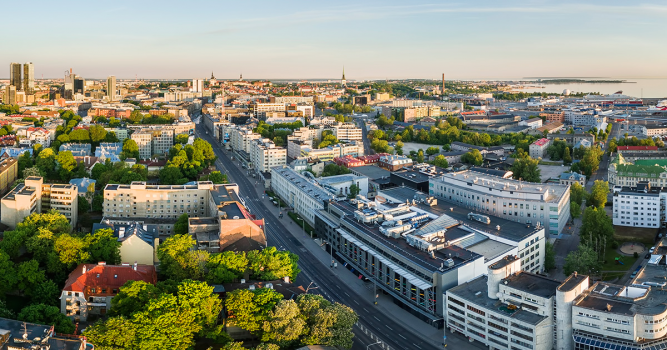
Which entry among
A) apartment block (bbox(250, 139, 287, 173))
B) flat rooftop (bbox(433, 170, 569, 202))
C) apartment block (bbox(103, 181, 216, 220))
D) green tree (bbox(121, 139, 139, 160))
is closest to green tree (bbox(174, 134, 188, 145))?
green tree (bbox(121, 139, 139, 160))

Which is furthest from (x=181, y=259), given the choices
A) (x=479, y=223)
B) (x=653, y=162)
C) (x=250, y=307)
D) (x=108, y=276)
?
(x=653, y=162)


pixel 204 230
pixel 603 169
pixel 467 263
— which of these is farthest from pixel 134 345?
pixel 603 169

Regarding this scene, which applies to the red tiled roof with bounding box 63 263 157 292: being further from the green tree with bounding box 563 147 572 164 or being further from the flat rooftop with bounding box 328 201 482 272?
the green tree with bounding box 563 147 572 164

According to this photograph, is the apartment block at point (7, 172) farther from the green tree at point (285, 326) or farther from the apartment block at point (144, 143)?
the green tree at point (285, 326)

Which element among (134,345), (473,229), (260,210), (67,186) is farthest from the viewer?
(260,210)

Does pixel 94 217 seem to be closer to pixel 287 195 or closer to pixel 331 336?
pixel 287 195

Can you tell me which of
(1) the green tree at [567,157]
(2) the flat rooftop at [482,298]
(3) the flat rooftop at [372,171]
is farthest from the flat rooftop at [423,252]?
(1) the green tree at [567,157]
